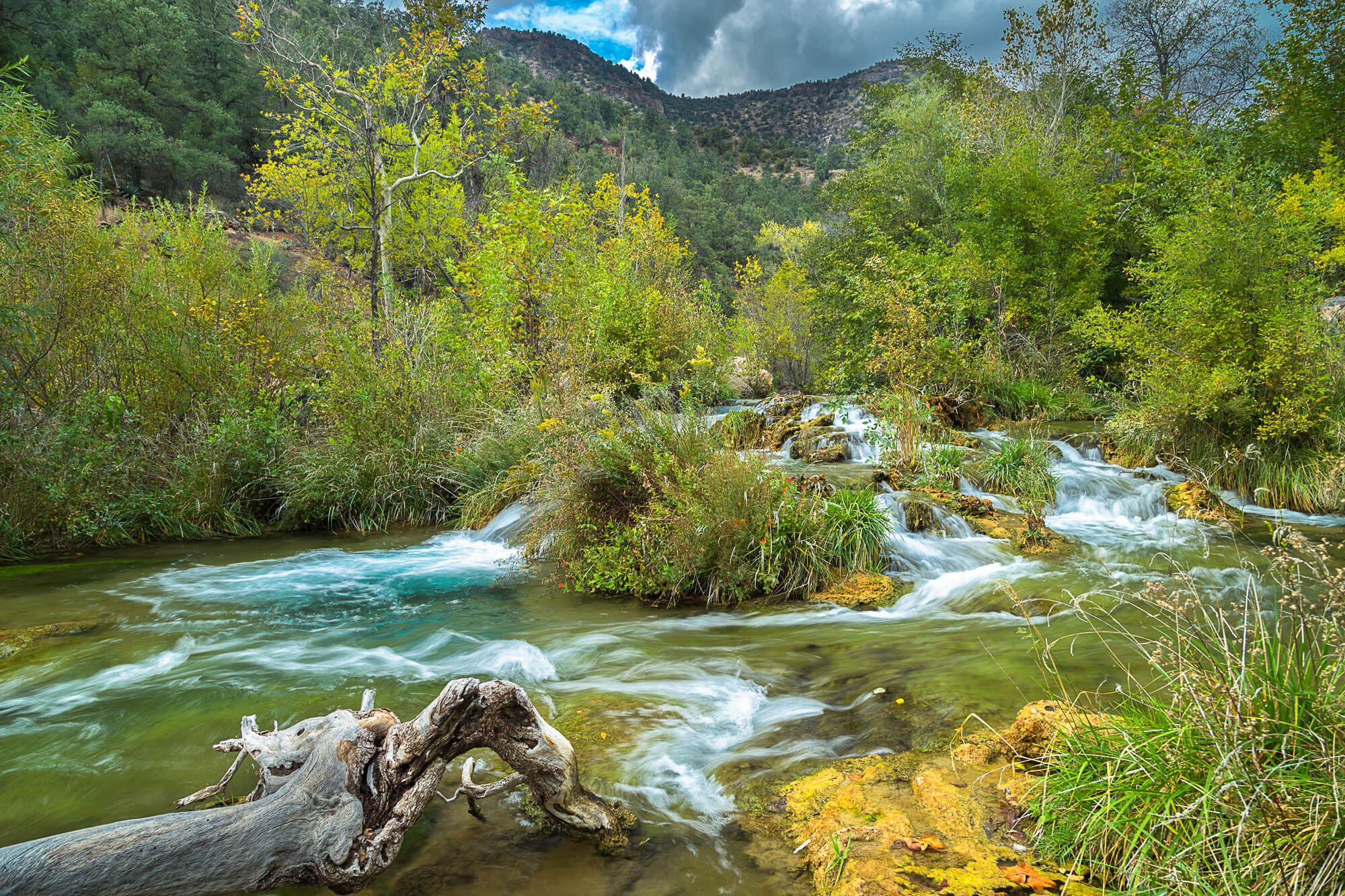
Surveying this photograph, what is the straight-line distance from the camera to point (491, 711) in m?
2.50

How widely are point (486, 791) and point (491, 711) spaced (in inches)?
12.7

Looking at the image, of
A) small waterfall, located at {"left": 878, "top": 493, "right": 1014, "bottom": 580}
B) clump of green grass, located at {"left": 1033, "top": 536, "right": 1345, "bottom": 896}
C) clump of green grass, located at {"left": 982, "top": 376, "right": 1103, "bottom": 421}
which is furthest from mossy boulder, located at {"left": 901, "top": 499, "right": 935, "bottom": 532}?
clump of green grass, located at {"left": 982, "top": 376, "right": 1103, "bottom": 421}

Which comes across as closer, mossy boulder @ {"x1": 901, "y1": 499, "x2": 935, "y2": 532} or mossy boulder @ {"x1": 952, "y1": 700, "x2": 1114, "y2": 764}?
mossy boulder @ {"x1": 952, "y1": 700, "x2": 1114, "y2": 764}

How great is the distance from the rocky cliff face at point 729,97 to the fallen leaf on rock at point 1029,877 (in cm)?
12192

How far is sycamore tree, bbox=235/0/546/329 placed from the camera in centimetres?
1302

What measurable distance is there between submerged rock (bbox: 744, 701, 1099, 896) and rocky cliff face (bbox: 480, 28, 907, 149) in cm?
12126

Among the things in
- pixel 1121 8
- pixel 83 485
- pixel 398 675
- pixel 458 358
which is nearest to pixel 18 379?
pixel 83 485

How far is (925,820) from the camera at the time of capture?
99.0 inches

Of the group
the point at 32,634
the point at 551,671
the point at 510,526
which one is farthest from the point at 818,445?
the point at 32,634

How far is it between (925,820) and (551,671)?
279 cm

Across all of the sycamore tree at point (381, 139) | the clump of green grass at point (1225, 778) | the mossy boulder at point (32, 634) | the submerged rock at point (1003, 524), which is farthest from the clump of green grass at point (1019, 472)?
the mossy boulder at point (32, 634)

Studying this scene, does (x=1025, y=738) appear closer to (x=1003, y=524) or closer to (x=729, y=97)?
(x=1003, y=524)

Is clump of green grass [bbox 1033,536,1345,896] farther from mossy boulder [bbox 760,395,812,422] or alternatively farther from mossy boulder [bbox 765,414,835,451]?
mossy boulder [bbox 760,395,812,422]

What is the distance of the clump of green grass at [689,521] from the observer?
19.8ft
